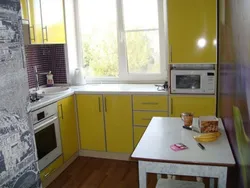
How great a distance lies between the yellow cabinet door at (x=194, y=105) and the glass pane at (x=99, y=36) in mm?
1077

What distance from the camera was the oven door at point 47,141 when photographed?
2676 mm

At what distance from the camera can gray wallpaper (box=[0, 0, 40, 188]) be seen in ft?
5.67

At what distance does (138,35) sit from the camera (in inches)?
142

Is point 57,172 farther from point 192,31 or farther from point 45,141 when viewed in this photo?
point 192,31

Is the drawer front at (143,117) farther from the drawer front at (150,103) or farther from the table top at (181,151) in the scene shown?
the table top at (181,151)

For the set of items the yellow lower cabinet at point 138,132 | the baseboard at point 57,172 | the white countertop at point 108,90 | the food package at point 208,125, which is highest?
the white countertop at point 108,90

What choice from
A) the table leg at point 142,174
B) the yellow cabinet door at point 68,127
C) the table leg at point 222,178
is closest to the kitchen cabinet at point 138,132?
the yellow cabinet door at point 68,127

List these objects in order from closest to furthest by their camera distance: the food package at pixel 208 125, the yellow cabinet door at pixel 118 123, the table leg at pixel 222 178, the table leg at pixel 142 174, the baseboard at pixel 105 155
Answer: the table leg at pixel 222 178
the table leg at pixel 142 174
the food package at pixel 208 125
the yellow cabinet door at pixel 118 123
the baseboard at pixel 105 155

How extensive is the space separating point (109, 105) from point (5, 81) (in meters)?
1.62

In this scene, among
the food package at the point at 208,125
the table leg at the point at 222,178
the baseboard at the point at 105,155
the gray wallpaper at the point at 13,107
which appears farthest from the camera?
the baseboard at the point at 105,155

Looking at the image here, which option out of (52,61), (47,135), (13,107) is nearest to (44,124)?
(47,135)

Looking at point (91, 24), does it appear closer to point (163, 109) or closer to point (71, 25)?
point (71, 25)

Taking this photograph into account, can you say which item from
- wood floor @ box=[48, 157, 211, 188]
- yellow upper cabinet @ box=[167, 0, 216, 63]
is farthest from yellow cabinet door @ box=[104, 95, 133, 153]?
yellow upper cabinet @ box=[167, 0, 216, 63]

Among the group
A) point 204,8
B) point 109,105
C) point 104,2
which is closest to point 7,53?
point 109,105
